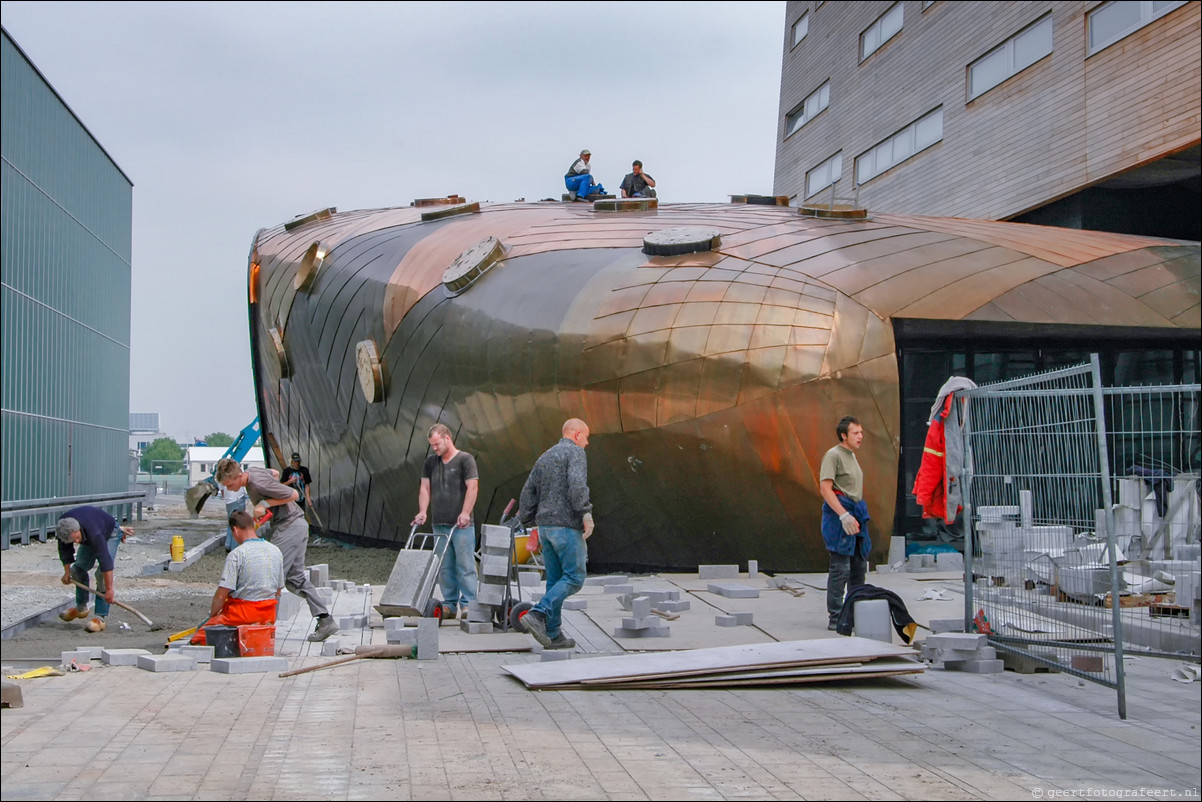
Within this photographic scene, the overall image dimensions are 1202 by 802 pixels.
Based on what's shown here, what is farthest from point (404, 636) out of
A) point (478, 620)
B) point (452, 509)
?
point (452, 509)

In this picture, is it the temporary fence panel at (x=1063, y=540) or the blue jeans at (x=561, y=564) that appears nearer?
the temporary fence panel at (x=1063, y=540)

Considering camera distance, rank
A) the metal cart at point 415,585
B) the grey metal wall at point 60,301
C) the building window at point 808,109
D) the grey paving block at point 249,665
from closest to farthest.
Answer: the grey paving block at point 249,665, the metal cart at point 415,585, the grey metal wall at point 60,301, the building window at point 808,109

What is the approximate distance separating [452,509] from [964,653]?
13.8 ft

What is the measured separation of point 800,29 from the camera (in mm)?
33719

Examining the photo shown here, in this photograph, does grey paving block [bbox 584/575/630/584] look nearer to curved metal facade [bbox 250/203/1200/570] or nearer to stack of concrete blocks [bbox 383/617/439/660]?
curved metal facade [bbox 250/203/1200/570]

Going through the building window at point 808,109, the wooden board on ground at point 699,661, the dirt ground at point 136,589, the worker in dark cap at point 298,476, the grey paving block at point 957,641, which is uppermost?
the building window at point 808,109

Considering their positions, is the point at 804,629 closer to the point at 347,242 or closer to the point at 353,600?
the point at 353,600

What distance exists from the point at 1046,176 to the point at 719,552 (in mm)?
12416

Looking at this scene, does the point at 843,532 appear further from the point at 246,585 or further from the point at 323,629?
the point at 246,585

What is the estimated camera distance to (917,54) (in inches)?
1033

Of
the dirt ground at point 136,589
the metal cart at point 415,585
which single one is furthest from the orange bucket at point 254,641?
the metal cart at point 415,585

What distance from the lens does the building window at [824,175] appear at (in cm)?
3094

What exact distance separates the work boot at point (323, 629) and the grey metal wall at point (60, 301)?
8.42 m

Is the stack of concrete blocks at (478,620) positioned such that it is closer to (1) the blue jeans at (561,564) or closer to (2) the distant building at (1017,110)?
(1) the blue jeans at (561,564)
